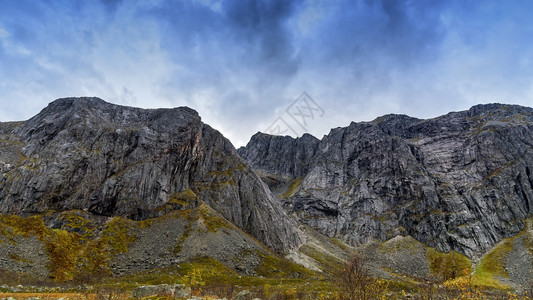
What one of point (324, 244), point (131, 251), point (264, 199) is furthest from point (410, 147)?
point (131, 251)

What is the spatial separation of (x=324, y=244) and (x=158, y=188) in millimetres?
84638

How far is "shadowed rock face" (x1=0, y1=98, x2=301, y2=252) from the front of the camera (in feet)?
307

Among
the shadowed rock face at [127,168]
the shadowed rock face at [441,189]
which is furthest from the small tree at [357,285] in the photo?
the shadowed rock face at [441,189]

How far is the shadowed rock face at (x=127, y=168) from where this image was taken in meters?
93.6

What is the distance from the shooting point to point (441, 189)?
152 metres

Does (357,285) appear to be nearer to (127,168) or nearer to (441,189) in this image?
(127,168)

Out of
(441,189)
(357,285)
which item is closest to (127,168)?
(357,285)

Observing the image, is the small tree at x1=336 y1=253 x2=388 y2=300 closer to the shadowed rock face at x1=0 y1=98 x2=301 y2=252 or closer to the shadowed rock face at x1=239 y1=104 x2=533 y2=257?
the shadowed rock face at x1=0 y1=98 x2=301 y2=252

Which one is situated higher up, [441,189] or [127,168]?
[441,189]

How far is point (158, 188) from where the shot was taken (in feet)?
358

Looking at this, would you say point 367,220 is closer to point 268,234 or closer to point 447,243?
point 447,243

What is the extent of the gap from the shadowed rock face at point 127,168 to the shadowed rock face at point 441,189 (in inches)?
1871

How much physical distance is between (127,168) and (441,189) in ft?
519

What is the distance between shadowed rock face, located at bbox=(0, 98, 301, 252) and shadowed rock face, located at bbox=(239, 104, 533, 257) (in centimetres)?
4752
